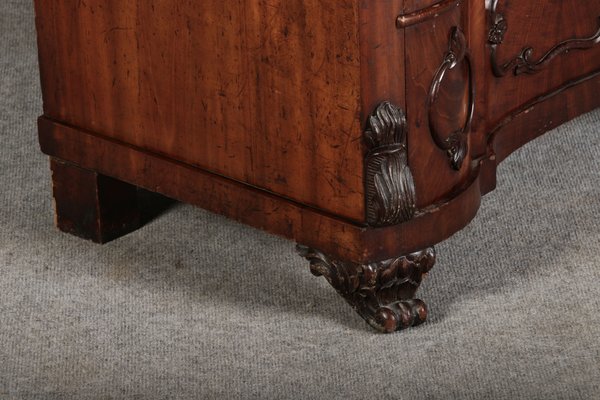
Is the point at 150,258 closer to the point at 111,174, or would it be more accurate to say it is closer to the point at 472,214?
the point at 111,174

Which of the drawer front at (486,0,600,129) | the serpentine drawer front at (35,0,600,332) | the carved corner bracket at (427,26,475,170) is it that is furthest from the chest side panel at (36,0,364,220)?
the drawer front at (486,0,600,129)

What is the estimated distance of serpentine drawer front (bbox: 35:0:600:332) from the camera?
1897mm

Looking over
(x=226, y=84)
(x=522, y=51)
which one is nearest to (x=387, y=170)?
(x=226, y=84)

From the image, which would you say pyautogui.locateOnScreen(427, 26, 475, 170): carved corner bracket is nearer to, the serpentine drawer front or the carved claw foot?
the serpentine drawer front

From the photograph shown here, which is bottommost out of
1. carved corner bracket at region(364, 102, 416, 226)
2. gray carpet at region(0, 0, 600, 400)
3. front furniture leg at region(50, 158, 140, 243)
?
gray carpet at region(0, 0, 600, 400)

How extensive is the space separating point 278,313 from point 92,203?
1.28 feet

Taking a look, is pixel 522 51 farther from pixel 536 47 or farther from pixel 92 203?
pixel 92 203

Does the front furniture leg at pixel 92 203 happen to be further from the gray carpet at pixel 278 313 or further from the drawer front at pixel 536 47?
the drawer front at pixel 536 47

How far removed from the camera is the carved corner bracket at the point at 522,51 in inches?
85.4

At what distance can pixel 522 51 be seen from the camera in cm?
227

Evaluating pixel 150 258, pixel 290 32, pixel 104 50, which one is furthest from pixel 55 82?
pixel 290 32

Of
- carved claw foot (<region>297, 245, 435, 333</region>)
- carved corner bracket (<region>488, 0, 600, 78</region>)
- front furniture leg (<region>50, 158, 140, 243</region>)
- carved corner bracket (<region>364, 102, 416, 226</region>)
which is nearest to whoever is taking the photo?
carved corner bracket (<region>364, 102, 416, 226</region>)

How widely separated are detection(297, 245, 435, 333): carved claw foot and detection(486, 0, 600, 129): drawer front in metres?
0.33

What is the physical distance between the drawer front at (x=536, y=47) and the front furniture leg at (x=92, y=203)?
0.59 metres
